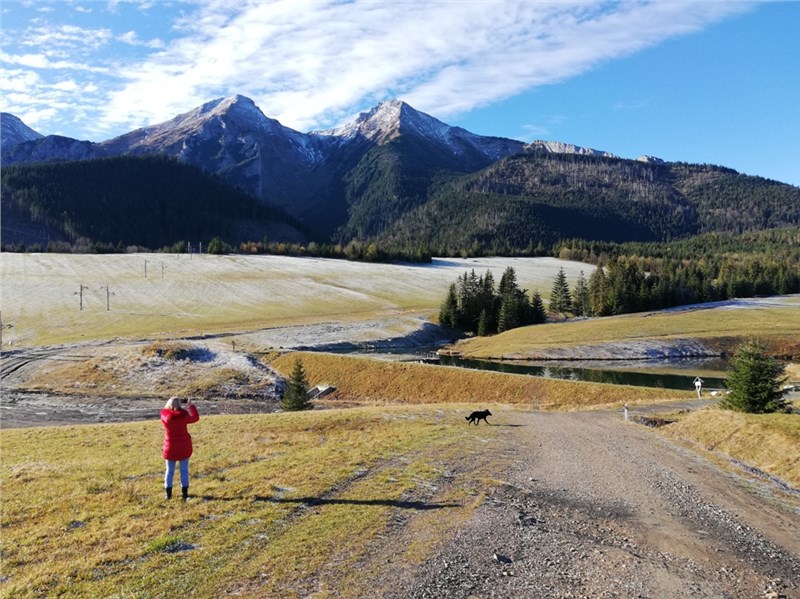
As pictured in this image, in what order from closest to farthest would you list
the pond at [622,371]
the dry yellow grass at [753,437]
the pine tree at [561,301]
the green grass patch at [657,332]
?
the dry yellow grass at [753,437] < the pond at [622,371] < the green grass patch at [657,332] < the pine tree at [561,301]

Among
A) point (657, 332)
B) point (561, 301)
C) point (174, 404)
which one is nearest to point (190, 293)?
point (561, 301)

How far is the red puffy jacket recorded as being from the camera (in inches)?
578

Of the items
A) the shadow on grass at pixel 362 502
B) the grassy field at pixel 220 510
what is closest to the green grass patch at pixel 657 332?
the grassy field at pixel 220 510

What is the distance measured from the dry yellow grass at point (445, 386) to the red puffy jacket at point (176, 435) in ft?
116

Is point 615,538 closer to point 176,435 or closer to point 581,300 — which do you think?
point 176,435

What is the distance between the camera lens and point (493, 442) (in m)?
25.3

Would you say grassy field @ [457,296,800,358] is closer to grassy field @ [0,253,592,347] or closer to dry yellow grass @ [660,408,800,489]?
grassy field @ [0,253,592,347]

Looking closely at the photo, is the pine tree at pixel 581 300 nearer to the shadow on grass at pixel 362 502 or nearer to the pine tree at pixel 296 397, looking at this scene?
the pine tree at pixel 296 397

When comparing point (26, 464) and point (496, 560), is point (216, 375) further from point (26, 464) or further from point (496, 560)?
point (496, 560)

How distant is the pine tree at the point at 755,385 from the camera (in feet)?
104

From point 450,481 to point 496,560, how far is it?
241 inches

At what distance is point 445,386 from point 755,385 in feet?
110

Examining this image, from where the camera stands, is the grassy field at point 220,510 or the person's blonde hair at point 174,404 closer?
the grassy field at point 220,510

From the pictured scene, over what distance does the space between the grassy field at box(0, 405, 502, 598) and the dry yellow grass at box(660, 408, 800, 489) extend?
12152 millimetres
